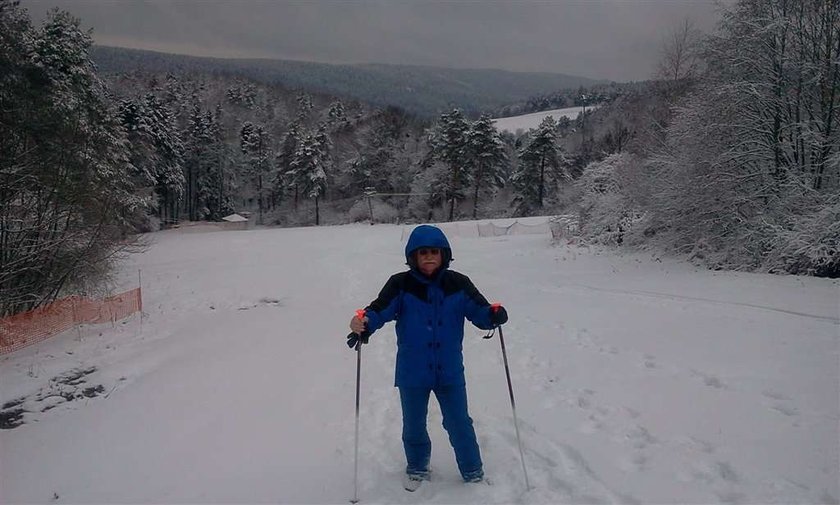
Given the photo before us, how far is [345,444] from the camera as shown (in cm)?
460

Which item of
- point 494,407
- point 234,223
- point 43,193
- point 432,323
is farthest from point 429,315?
point 234,223

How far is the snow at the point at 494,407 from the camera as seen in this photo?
3779 mm

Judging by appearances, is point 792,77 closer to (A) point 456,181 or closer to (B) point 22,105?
(B) point 22,105

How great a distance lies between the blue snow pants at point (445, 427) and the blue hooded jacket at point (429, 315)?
0.10m

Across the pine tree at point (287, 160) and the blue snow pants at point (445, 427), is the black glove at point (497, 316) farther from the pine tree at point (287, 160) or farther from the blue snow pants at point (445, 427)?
the pine tree at point (287, 160)

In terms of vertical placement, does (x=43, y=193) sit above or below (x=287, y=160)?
below

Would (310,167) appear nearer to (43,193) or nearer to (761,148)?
(43,193)

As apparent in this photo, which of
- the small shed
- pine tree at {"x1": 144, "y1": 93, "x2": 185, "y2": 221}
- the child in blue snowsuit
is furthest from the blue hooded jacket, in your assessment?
the small shed

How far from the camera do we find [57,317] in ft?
34.6

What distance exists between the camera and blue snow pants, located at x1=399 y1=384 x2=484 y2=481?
11.9 ft

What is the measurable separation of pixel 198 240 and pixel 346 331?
28.5 metres

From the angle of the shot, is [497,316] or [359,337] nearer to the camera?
[497,316]

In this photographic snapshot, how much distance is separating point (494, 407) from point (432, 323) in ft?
7.15

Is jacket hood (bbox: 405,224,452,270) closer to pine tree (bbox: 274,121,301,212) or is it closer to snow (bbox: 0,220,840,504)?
snow (bbox: 0,220,840,504)
